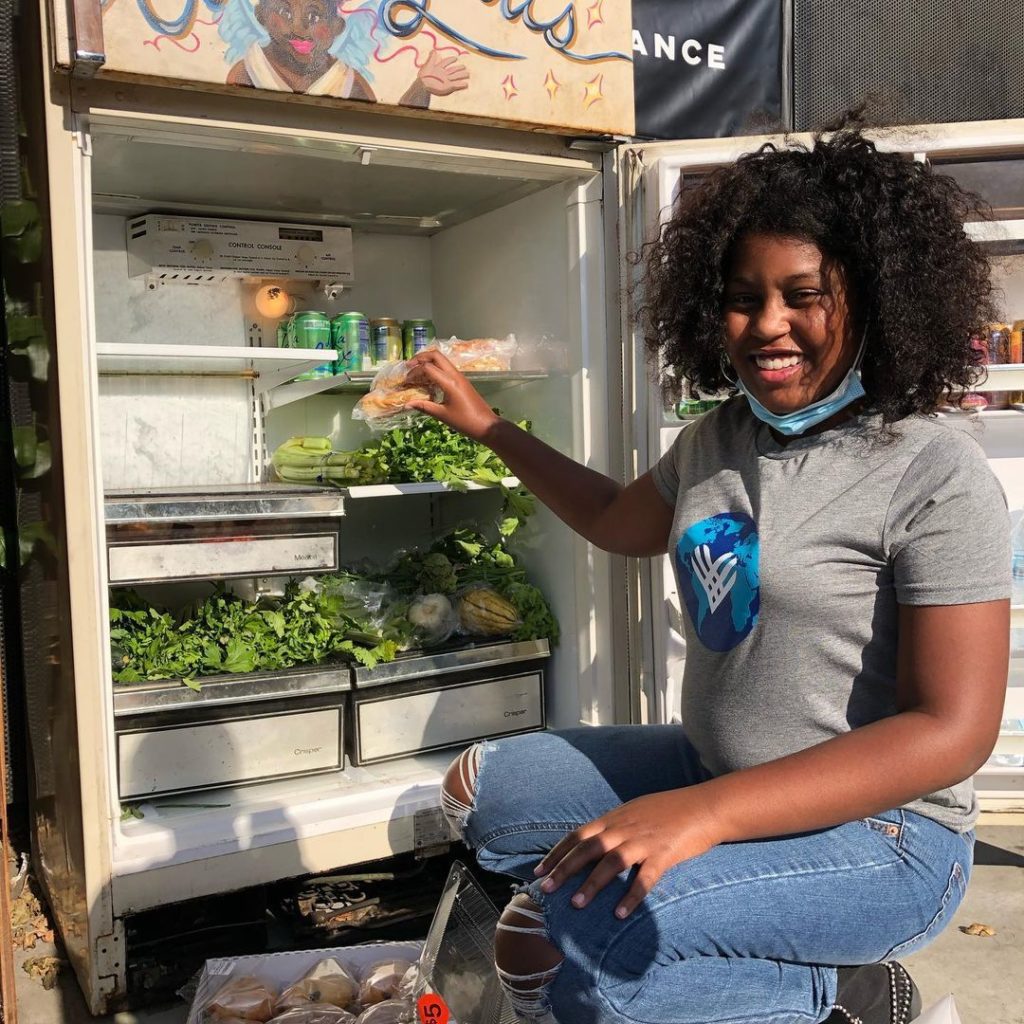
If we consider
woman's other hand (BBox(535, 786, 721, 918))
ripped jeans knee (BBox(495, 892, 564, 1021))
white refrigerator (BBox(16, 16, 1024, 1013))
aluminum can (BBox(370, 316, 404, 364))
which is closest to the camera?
woman's other hand (BBox(535, 786, 721, 918))

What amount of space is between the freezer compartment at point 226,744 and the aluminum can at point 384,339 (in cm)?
103

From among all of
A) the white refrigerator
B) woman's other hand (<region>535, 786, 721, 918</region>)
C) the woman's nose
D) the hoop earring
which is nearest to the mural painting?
the white refrigerator

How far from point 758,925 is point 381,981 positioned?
3.62ft

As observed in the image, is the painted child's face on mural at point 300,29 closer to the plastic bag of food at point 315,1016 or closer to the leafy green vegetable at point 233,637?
the leafy green vegetable at point 233,637

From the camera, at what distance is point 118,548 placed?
2.46 meters

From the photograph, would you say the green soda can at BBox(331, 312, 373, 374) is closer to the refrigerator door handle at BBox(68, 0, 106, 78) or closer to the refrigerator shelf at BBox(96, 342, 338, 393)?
the refrigerator shelf at BBox(96, 342, 338, 393)

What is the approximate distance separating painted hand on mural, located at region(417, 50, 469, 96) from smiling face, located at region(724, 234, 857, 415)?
1078mm

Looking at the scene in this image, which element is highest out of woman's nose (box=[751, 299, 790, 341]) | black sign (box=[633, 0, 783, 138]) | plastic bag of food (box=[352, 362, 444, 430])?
black sign (box=[633, 0, 783, 138])

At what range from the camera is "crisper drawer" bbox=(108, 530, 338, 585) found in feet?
8.09

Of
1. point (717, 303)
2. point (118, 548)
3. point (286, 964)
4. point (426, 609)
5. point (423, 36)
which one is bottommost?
point (286, 964)

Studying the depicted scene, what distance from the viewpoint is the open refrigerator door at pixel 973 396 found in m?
2.55

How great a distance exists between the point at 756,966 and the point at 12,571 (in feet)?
8.12

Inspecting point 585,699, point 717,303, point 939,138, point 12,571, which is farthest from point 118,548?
point 939,138

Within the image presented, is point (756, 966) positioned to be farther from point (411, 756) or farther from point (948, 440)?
point (411, 756)
